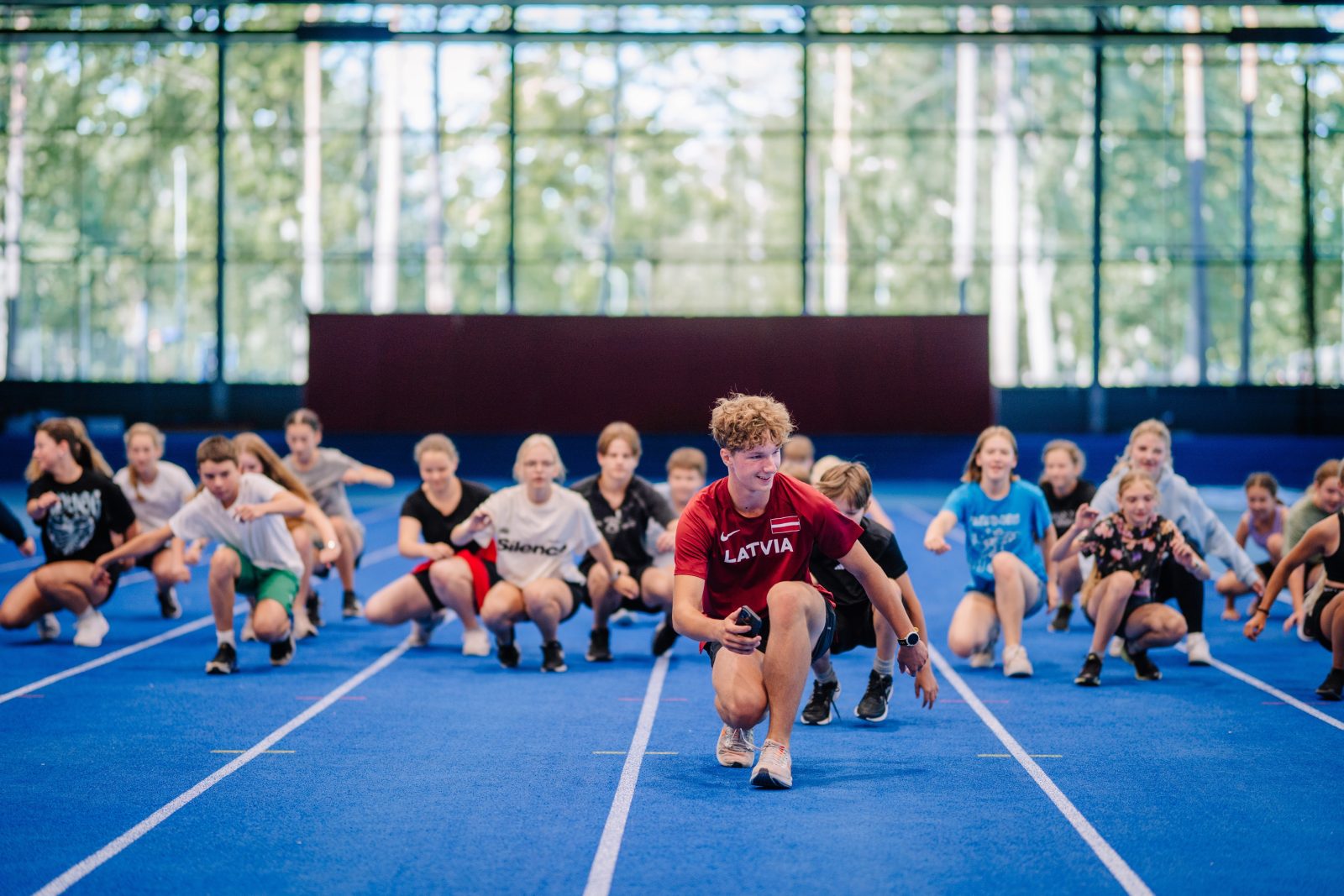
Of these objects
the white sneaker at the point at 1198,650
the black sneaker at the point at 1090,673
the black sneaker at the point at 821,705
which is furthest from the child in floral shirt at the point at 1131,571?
the black sneaker at the point at 821,705

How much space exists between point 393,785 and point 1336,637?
3962mm

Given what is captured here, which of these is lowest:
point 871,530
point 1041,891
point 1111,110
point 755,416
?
point 1041,891

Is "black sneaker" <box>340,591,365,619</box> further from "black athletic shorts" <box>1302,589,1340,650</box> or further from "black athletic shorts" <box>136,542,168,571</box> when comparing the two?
"black athletic shorts" <box>1302,589,1340,650</box>

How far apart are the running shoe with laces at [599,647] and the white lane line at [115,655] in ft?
7.52

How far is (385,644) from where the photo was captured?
25.2ft

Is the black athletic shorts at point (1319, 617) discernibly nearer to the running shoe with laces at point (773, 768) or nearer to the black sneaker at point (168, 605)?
the running shoe with laces at point (773, 768)

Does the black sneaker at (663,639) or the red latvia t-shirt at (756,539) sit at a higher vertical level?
the red latvia t-shirt at (756,539)

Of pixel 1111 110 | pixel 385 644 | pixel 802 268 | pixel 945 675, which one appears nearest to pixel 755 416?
pixel 945 675

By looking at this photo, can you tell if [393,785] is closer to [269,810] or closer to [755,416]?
[269,810]

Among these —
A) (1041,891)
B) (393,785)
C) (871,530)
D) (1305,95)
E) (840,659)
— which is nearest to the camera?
(1041,891)

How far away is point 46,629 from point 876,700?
4.50 metres

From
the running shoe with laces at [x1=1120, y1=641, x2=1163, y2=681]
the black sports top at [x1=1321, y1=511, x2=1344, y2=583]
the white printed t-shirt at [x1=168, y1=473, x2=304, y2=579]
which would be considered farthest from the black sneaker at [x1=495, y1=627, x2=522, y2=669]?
the black sports top at [x1=1321, y1=511, x2=1344, y2=583]

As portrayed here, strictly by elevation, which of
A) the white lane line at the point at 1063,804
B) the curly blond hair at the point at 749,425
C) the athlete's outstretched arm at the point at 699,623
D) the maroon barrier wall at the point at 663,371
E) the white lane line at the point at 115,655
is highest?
the maroon barrier wall at the point at 663,371

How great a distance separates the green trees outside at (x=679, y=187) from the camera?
26.4m
